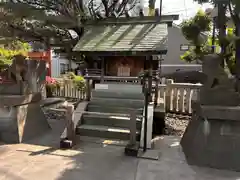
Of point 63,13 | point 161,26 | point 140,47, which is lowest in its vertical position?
point 140,47

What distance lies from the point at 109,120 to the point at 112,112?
458 millimetres

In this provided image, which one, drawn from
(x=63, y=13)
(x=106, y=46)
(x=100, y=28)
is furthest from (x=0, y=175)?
(x=63, y=13)

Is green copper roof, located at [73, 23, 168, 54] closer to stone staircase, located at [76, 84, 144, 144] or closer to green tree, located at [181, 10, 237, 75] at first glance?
green tree, located at [181, 10, 237, 75]

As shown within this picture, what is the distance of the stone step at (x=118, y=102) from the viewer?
573cm

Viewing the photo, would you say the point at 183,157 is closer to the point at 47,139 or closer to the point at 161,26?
the point at 47,139

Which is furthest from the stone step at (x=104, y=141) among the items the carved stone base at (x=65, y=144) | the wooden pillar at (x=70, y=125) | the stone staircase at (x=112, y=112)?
the carved stone base at (x=65, y=144)

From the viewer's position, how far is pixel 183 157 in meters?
3.87

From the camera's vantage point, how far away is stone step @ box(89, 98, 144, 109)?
5.73m

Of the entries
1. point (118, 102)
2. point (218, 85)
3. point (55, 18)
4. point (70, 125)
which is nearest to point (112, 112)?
point (118, 102)

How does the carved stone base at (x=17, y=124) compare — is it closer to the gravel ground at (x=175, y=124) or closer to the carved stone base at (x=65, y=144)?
the carved stone base at (x=65, y=144)

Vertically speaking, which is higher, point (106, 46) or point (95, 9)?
point (95, 9)

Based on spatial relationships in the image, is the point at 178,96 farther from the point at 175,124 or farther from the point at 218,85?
the point at 218,85

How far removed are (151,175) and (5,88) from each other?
384 cm

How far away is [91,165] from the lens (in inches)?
136
